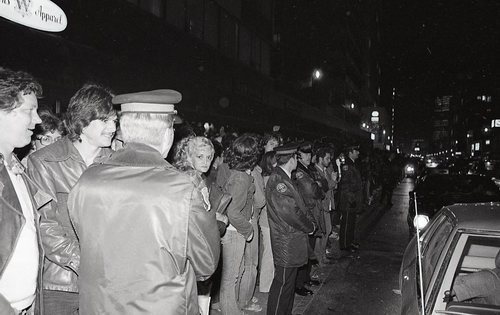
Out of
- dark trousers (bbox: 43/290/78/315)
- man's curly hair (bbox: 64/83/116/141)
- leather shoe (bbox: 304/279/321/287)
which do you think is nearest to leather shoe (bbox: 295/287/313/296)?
leather shoe (bbox: 304/279/321/287)

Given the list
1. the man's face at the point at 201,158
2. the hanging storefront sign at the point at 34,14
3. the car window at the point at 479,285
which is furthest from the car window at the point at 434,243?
the hanging storefront sign at the point at 34,14

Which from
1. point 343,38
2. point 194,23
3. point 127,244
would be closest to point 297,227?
point 127,244

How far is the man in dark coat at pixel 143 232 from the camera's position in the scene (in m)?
2.14

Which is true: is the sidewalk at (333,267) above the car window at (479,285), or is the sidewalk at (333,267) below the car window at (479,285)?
below

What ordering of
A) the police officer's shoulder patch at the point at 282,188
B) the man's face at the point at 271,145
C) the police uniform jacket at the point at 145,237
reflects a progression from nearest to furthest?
the police uniform jacket at the point at 145,237
the police officer's shoulder patch at the point at 282,188
the man's face at the point at 271,145

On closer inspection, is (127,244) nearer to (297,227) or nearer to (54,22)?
(297,227)

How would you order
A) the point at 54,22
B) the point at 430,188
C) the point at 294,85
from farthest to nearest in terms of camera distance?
the point at 294,85
the point at 430,188
the point at 54,22

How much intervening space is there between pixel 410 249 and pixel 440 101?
154005 mm

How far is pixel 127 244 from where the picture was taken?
2.17 metres

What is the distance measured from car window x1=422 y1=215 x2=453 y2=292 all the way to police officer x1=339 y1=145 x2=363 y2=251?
14.0 feet

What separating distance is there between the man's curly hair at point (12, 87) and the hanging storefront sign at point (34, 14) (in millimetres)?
2938

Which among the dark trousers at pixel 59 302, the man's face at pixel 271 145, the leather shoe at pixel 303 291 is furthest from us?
the man's face at pixel 271 145

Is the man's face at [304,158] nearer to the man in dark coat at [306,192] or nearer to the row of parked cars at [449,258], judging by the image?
the man in dark coat at [306,192]

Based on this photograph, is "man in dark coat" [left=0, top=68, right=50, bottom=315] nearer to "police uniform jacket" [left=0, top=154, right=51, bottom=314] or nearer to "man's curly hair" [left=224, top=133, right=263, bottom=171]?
"police uniform jacket" [left=0, top=154, right=51, bottom=314]
